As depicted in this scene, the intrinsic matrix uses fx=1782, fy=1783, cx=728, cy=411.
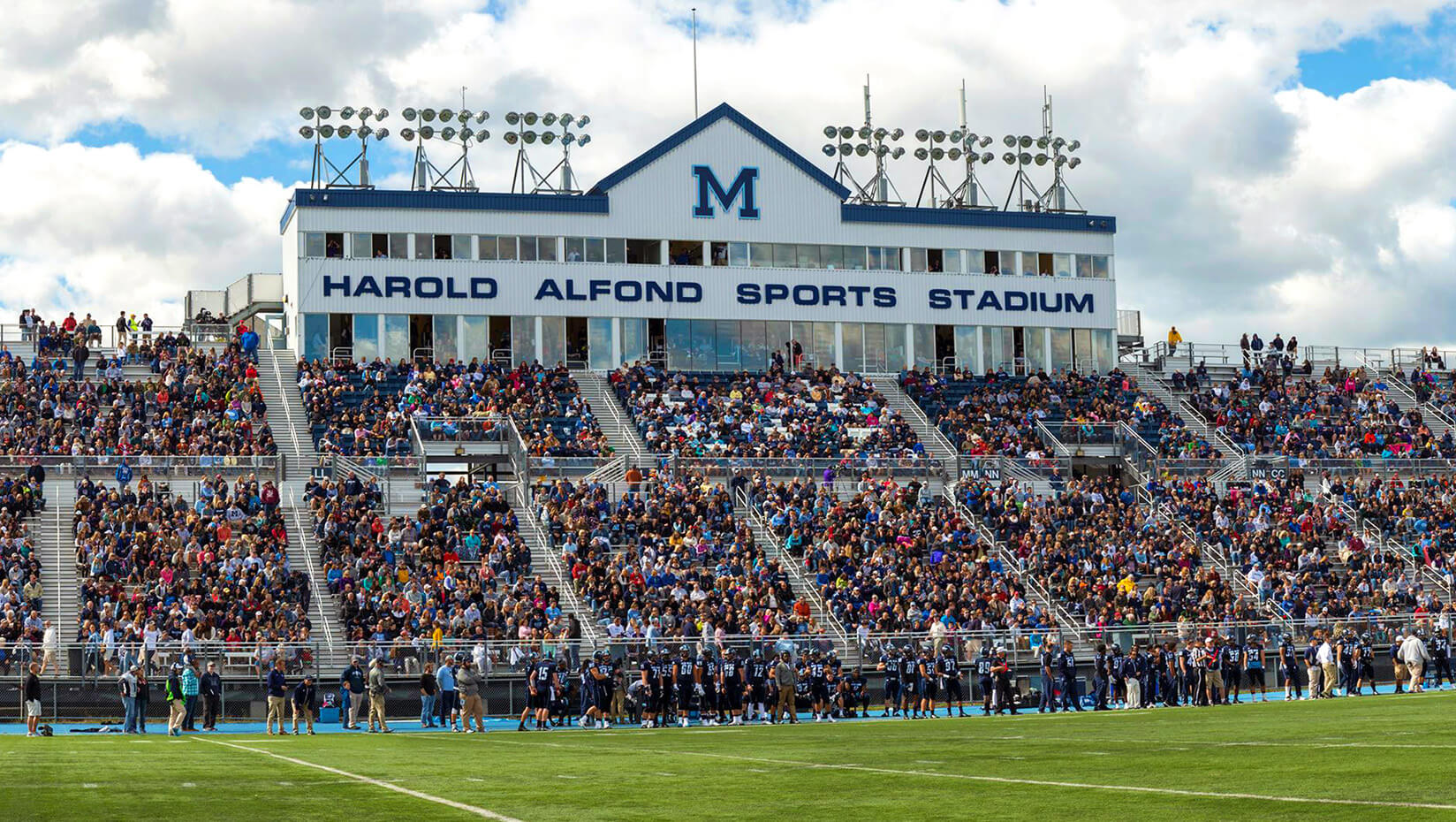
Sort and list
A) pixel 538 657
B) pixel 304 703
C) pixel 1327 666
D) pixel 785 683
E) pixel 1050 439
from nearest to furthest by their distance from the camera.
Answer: pixel 304 703, pixel 785 683, pixel 538 657, pixel 1327 666, pixel 1050 439

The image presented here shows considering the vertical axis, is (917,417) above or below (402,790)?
above

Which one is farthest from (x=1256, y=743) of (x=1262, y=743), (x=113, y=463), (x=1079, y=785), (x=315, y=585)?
(x=113, y=463)

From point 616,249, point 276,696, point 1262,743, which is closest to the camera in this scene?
point 1262,743

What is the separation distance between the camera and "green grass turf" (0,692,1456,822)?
50.0 ft

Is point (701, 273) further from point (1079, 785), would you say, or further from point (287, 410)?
point (1079, 785)

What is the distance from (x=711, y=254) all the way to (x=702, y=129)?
441cm

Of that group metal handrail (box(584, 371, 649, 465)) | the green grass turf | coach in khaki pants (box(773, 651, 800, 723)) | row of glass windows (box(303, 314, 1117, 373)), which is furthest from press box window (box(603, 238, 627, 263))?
the green grass turf

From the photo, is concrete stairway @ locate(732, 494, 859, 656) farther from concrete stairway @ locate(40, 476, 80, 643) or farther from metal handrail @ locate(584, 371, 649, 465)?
concrete stairway @ locate(40, 476, 80, 643)

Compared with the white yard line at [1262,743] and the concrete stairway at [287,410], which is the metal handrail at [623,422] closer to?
the concrete stairway at [287,410]

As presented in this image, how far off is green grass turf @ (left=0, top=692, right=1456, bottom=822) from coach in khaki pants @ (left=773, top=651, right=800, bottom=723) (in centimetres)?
605

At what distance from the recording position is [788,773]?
19094mm

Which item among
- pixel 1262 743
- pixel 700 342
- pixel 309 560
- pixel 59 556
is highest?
pixel 700 342

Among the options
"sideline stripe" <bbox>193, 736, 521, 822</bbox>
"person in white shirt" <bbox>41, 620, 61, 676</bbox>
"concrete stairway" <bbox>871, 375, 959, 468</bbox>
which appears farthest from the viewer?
"concrete stairway" <bbox>871, 375, 959, 468</bbox>

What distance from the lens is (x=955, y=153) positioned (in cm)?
6519
